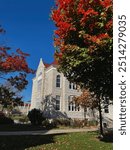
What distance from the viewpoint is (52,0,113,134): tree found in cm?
1093

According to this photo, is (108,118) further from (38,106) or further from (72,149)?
(72,149)

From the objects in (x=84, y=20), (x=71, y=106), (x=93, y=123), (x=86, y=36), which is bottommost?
(x=93, y=123)

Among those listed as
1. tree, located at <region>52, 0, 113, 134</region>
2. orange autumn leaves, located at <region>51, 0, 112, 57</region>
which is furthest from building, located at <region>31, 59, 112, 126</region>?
orange autumn leaves, located at <region>51, 0, 112, 57</region>

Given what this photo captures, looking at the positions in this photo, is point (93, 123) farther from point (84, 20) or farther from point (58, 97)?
point (84, 20)

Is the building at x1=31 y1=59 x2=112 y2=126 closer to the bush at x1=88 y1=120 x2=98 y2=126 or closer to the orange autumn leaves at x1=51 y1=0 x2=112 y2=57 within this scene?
the bush at x1=88 y1=120 x2=98 y2=126

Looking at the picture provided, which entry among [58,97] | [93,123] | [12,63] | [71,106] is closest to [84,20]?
[12,63]

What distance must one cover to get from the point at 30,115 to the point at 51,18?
27636 millimetres

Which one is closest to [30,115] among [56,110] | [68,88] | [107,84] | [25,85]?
[56,110]

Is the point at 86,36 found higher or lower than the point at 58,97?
higher

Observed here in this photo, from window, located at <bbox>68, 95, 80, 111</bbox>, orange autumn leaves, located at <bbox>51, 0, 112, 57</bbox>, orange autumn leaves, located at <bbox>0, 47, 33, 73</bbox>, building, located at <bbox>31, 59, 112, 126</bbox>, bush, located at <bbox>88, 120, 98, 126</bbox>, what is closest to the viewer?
orange autumn leaves, located at <bbox>51, 0, 112, 57</bbox>

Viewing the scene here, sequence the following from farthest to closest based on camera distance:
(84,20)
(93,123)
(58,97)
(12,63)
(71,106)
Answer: (71,106) < (58,97) < (93,123) < (12,63) < (84,20)

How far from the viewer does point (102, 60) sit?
12242 millimetres

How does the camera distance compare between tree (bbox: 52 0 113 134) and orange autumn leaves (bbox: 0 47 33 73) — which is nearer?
tree (bbox: 52 0 113 134)

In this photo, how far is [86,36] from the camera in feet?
37.8
